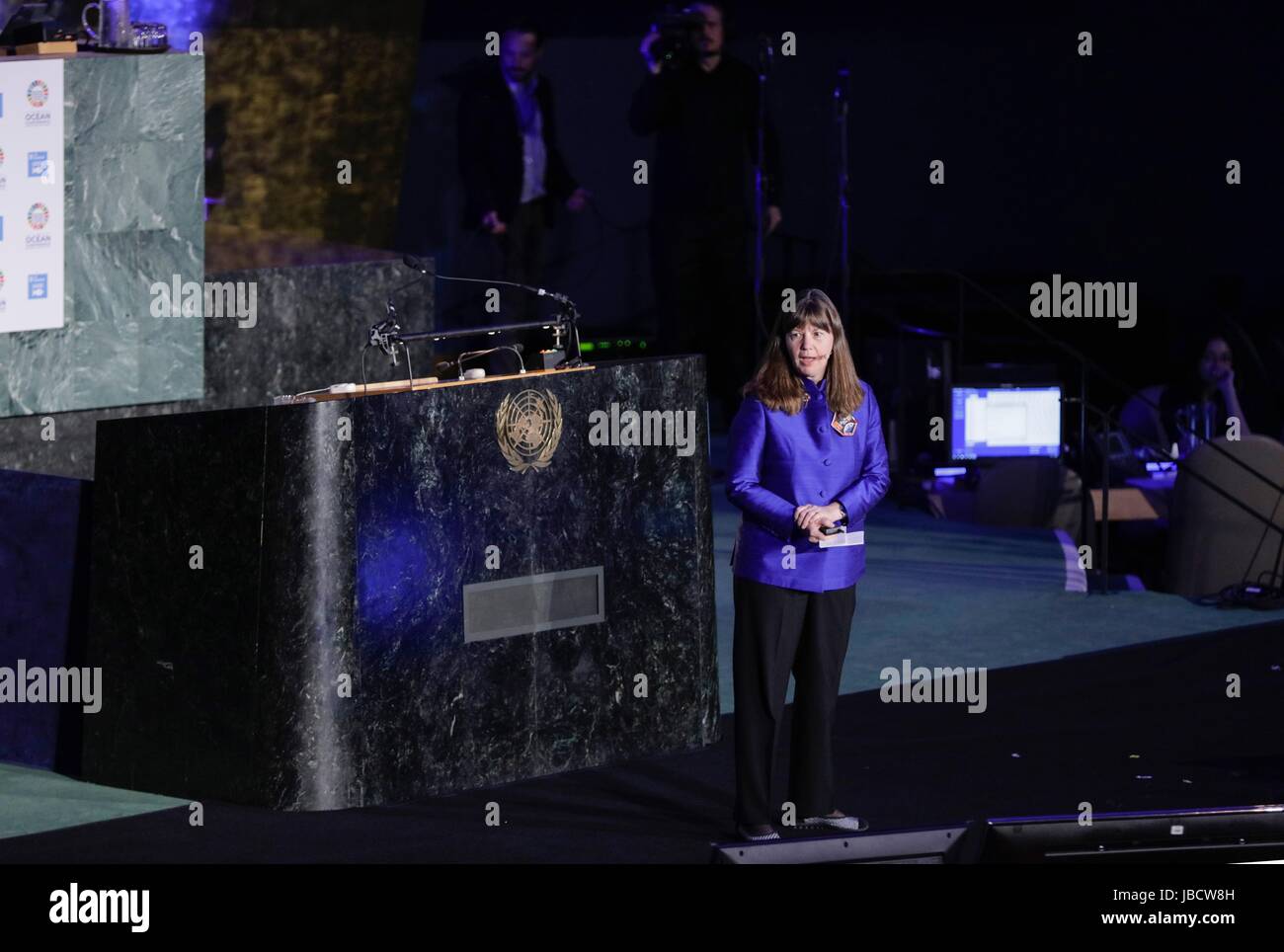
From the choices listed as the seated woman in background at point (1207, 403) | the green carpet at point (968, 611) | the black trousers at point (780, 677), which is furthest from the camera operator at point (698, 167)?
the black trousers at point (780, 677)

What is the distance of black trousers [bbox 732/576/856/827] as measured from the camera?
18.4 feet

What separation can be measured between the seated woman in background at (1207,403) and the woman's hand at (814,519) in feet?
21.4

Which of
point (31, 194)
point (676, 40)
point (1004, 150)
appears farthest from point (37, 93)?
point (1004, 150)

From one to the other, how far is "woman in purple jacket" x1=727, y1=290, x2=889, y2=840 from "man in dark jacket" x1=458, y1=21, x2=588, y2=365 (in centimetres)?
621

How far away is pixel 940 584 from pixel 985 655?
4.51ft

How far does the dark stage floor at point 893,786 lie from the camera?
5562mm

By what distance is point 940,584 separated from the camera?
9.43 m

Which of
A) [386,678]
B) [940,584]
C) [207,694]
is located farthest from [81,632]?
[940,584]

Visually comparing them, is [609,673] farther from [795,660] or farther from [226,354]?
[226,354]

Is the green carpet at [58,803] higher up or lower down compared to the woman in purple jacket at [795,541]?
lower down

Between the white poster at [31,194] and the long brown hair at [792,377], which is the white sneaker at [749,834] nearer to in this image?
the long brown hair at [792,377]

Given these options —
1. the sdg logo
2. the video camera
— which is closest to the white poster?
the sdg logo

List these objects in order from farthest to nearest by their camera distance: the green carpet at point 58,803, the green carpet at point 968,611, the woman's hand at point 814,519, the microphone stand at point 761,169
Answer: the microphone stand at point 761,169
the green carpet at point 968,611
the green carpet at point 58,803
the woman's hand at point 814,519

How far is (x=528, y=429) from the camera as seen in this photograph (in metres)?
6.18
